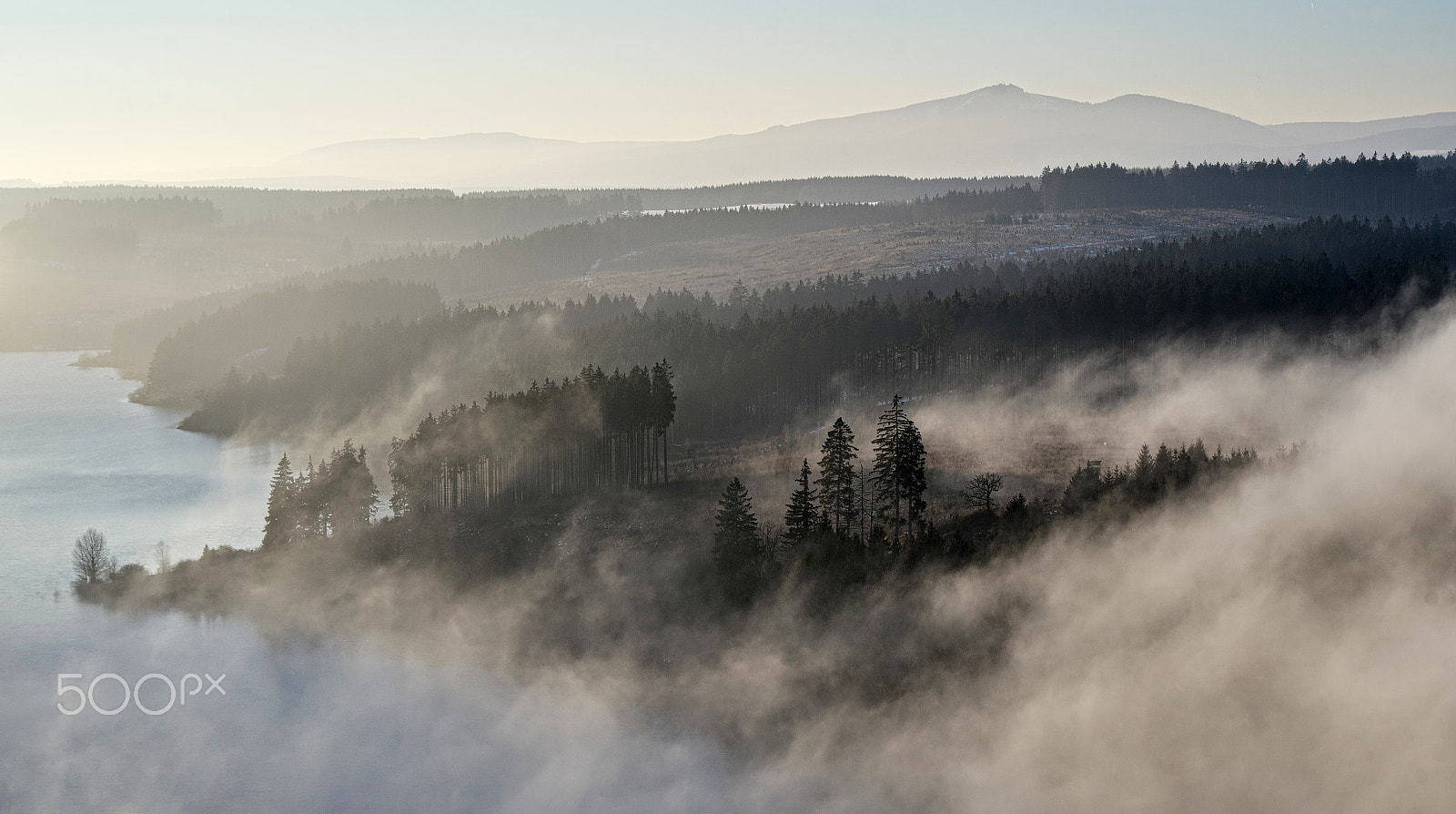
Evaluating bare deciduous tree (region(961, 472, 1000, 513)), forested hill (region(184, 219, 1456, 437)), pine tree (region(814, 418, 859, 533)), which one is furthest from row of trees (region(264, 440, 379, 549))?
bare deciduous tree (region(961, 472, 1000, 513))

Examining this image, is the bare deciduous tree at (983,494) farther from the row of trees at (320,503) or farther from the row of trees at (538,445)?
the row of trees at (320,503)

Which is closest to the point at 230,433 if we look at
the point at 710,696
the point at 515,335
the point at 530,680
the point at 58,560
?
the point at 515,335

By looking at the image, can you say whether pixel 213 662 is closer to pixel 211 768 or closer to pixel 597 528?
pixel 211 768

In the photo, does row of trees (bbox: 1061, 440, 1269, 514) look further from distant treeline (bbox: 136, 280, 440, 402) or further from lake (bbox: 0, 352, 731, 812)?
distant treeline (bbox: 136, 280, 440, 402)

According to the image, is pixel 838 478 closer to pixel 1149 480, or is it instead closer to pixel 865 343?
pixel 1149 480

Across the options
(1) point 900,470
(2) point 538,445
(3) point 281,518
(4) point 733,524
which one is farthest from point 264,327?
(1) point 900,470

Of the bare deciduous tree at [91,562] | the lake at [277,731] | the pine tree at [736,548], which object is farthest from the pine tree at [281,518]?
the pine tree at [736,548]
